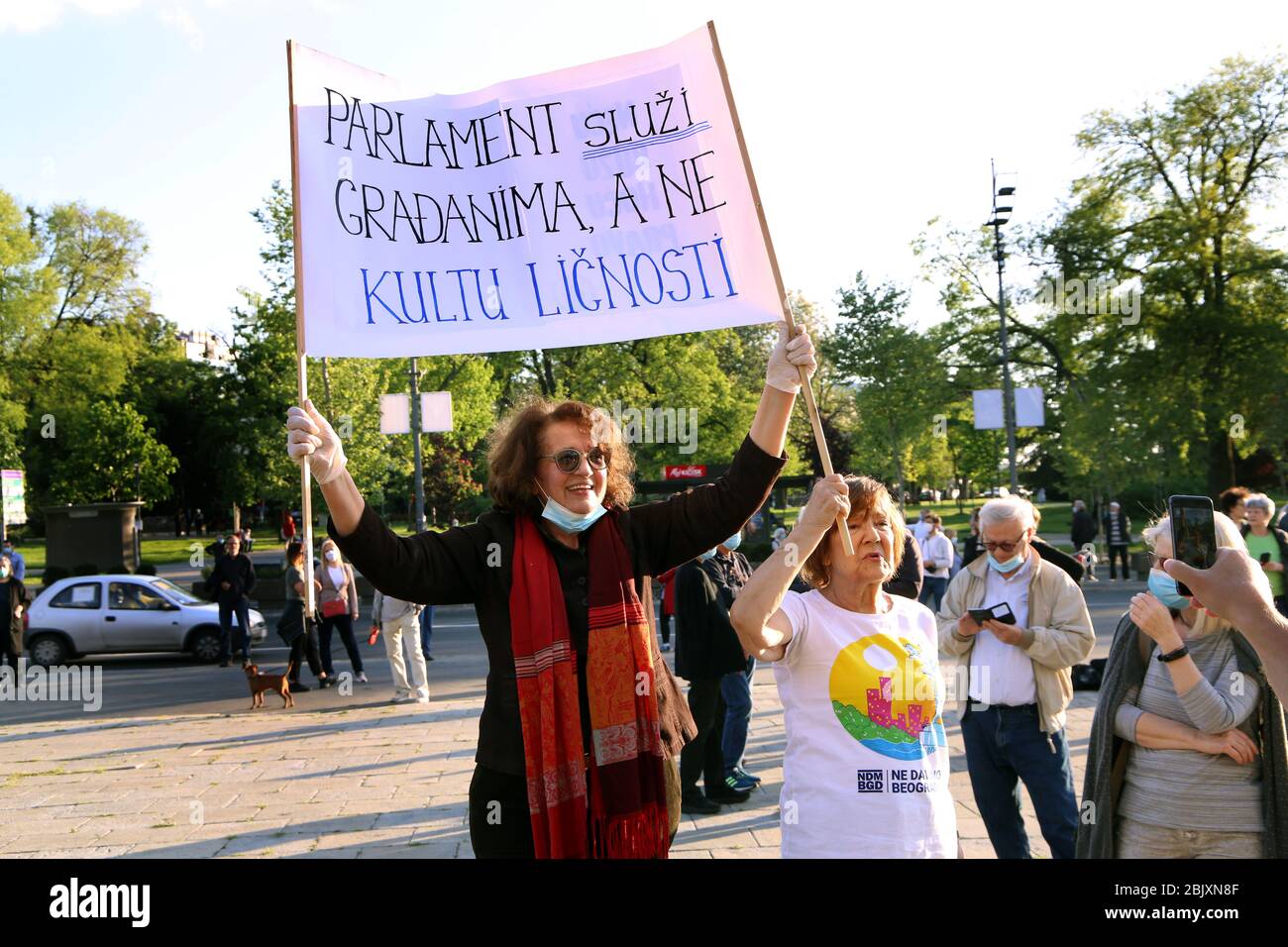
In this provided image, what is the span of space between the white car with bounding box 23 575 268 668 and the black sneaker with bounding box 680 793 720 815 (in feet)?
37.8

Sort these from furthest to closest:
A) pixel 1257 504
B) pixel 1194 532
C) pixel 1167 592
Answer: pixel 1257 504 < pixel 1167 592 < pixel 1194 532

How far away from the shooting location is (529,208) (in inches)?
150

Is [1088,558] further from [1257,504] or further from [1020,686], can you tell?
[1020,686]

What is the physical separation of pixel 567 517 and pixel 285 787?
5.94 m

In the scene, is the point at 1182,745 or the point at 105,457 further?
the point at 105,457

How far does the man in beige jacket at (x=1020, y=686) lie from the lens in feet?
15.5

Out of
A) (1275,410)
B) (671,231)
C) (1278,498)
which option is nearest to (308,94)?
(671,231)

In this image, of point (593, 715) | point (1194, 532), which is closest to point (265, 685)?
point (593, 715)

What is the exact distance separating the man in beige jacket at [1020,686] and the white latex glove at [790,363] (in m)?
2.07

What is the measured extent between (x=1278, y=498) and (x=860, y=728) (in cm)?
4507

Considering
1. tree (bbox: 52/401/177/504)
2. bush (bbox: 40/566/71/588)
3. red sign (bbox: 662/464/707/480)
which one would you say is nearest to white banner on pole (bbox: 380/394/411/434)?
red sign (bbox: 662/464/707/480)

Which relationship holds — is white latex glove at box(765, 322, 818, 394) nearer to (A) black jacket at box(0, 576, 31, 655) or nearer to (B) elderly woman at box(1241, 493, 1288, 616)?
(B) elderly woman at box(1241, 493, 1288, 616)
